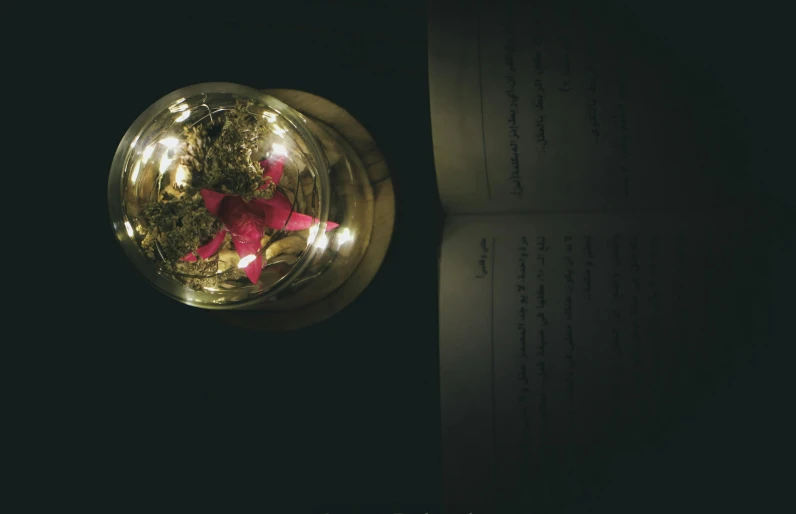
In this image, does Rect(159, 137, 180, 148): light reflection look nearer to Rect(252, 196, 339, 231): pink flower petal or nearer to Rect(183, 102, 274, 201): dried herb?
Rect(183, 102, 274, 201): dried herb

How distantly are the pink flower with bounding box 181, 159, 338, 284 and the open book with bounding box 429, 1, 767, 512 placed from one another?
0.19m

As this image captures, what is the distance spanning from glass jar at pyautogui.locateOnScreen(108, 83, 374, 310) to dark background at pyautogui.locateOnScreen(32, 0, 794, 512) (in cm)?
13

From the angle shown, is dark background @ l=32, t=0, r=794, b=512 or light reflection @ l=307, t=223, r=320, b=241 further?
dark background @ l=32, t=0, r=794, b=512

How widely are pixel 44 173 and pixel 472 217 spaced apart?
59cm

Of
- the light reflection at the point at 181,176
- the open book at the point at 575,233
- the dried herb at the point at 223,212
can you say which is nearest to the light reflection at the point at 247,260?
the dried herb at the point at 223,212

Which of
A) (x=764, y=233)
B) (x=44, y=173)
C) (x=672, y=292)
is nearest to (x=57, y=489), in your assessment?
(x=44, y=173)

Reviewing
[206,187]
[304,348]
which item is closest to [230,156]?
[206,187]

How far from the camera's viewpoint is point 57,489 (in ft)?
2.73

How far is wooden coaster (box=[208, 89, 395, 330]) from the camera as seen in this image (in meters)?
0.75

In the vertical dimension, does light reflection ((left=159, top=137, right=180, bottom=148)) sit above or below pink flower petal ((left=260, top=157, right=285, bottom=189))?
above

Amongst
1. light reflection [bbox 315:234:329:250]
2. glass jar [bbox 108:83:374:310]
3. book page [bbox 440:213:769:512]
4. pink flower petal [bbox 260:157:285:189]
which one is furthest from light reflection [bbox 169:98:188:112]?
book page [bbox 440:213:769:512]

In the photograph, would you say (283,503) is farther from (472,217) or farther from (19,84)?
(19,84)

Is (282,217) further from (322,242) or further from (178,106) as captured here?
(178,106)

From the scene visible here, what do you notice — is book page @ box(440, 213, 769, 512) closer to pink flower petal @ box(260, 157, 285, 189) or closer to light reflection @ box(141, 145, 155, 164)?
pink flower petal @ box(260, 157, 285, 189)
